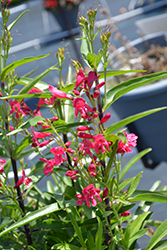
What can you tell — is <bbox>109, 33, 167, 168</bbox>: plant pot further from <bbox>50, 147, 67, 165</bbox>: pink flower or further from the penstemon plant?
<bbox>50, 147, 67, 165</bbox>: pink flower

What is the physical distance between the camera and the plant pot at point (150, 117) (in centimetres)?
123

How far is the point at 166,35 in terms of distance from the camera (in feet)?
5.59

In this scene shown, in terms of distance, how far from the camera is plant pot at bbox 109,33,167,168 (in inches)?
48.4

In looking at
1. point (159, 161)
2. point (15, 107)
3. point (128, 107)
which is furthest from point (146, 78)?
point (159, 161)

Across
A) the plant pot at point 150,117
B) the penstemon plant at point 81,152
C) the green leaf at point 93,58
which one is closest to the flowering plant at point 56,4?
the plant pot at point 150,117

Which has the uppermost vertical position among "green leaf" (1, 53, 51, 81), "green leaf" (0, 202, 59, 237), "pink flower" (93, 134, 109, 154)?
"green leaf" (1, 53, 51, 81)

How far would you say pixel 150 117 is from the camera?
1.27 meters

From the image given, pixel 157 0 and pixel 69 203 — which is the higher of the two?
pixel 157 0

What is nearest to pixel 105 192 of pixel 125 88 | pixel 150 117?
pixel 125 88

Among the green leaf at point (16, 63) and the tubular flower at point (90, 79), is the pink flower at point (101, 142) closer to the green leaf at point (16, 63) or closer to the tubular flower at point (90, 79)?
the tubular flower at point (90, 79)

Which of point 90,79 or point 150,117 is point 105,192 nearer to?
point 90,79

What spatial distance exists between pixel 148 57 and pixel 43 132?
4.00 ft

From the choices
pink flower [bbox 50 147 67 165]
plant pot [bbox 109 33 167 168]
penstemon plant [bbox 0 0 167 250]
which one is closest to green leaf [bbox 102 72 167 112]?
penstemon plant [bbox 0 0 167 250]

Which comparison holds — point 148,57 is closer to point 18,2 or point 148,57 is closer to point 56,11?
point 56,11
